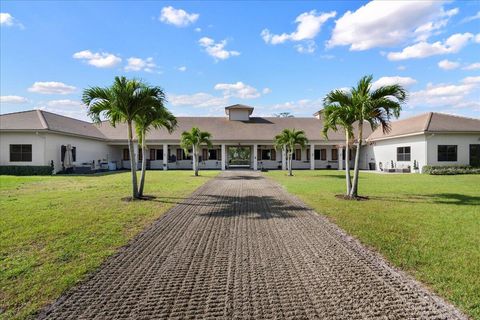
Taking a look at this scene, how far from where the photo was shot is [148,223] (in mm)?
7027

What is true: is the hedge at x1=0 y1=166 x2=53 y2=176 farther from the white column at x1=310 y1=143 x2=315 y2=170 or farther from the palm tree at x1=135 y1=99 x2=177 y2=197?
the white column at x1=310 y1=143 x2=315 y2=170

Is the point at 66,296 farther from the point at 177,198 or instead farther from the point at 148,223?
the point at 177,198

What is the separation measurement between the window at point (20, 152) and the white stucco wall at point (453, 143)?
31752 mm

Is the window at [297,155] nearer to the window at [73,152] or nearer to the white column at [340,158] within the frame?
the white column at [340,158]

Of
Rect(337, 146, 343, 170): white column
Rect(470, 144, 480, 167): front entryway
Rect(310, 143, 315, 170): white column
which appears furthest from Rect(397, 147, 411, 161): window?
Rect(310, 143, 315, 170): white column

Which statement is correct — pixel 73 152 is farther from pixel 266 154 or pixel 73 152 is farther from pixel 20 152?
pixel 266 154

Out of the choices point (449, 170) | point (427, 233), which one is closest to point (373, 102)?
point (427, 233)

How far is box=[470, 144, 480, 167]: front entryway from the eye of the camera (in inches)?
925

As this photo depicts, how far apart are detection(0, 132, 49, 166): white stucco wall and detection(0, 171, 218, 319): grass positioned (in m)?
14.4

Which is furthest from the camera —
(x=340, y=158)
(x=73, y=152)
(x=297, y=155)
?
(x=297, y=155)

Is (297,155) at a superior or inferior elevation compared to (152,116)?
inferior

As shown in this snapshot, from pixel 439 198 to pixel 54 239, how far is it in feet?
39.8

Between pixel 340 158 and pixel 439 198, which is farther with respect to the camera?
pixel 340 158

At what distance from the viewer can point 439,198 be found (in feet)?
35.1
